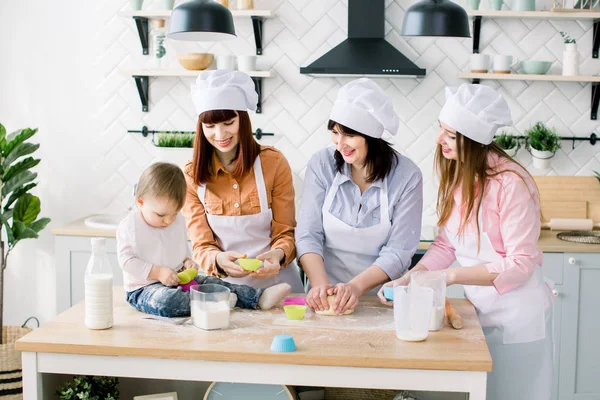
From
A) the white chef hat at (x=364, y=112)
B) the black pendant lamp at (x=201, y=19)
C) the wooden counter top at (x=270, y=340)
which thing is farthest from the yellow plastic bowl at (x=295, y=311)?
the black pendant lamp at (x=201, y=19)

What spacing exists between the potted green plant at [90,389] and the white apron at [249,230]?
65cm

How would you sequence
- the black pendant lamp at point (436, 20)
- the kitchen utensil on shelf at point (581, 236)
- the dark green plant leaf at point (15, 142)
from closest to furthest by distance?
1. the black pendant lamp at point (436, 20)
2. the dark green plant leaf at point (15, 142)
3. the kitchen utensil on shelf at point (581, 236)

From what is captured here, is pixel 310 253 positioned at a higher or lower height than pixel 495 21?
lower

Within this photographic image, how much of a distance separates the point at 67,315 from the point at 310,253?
2.69 feet

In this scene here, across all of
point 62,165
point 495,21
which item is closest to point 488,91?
point 495,21

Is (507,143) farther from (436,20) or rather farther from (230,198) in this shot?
(230,198)

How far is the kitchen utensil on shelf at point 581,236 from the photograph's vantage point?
3.94 m

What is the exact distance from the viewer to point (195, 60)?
4.32 m

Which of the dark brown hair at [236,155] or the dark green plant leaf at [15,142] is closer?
the dark brown hair at [236,155]

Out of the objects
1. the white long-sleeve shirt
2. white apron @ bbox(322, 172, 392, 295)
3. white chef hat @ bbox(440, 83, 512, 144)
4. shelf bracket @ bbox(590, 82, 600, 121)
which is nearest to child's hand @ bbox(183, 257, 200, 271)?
the white long-sleeve shirt

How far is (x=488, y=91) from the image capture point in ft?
8.14

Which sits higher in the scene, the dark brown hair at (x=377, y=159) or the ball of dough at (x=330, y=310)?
the dark brown hair at (x=377, y=159)

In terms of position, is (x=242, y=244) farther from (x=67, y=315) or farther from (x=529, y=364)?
(x=529, y=364)

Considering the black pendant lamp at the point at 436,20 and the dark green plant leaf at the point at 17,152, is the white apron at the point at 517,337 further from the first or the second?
the dark green plant leaf at the point at 17,152
